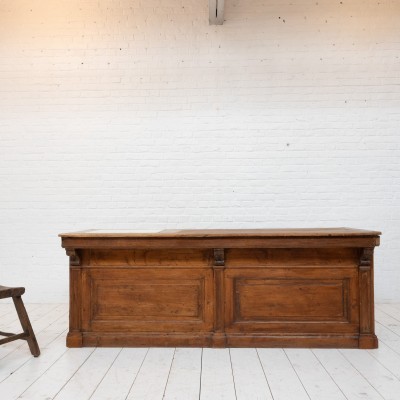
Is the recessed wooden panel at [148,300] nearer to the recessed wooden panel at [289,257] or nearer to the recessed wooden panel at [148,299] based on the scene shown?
the recessed wooden panel at [148,299]

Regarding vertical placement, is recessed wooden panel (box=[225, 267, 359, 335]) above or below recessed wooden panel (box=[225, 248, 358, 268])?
below

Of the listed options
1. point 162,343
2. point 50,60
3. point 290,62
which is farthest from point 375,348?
point 50,60

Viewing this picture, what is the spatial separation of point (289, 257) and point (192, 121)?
241 cm

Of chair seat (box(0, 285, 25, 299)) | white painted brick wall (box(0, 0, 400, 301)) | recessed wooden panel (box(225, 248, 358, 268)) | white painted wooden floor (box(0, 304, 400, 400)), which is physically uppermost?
white painted brick wall (box(0, 0, 400, 301))

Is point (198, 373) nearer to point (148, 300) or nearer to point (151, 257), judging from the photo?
point (148, 300)

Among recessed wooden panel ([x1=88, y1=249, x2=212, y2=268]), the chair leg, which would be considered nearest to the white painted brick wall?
recessed wooden panel ([x1=88, y1=249, x2=212, y2=268])

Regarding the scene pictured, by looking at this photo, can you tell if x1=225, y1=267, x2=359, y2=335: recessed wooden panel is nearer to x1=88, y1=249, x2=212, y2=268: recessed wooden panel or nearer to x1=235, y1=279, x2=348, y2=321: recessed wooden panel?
x1=235, y1=279, x2=348, y2=321: recessed wooden panel

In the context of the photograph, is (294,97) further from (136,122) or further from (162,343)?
(162,343)

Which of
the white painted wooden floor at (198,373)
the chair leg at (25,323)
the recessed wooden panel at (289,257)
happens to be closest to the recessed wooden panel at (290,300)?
the recessed wooden panel at (289,257)

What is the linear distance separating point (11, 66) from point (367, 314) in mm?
4595

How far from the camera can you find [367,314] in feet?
10.6

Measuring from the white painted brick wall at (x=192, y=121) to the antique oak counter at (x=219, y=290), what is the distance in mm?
1818

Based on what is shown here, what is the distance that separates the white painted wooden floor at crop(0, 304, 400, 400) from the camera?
247 cm

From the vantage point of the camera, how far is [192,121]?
5.21 metres
